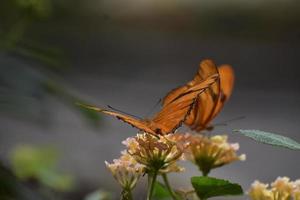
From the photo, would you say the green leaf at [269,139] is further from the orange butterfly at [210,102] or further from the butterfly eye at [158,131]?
the orange butterfly at [210,102]

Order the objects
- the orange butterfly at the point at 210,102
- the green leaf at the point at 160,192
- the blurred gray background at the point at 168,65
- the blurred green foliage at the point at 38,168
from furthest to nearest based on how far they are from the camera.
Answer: the blurred gray background at the point at 168,65 → the blurred green foliage at the point at 38,168 → the orange butterfly at the point at 210,102 → the green leaf at the point at 160,192

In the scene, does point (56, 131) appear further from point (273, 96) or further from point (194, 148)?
point (194, 148)

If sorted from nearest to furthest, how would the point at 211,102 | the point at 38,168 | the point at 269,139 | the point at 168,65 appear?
the point at 269,139, the point at 211,102, the point at 38,168, the point at 168,65

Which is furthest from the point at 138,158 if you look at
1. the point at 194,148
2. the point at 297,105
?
the point at 297,105

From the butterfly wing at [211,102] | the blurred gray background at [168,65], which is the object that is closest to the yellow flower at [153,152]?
the butterfly wing at [211,102]

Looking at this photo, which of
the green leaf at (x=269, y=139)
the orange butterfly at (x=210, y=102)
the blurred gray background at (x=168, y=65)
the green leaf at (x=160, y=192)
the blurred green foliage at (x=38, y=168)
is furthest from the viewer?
the blurred gray background at (x=168, y=65)

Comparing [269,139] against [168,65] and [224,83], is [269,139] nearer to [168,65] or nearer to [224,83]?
[224,83]

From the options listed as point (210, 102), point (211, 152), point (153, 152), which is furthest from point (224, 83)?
point (153, 152)
